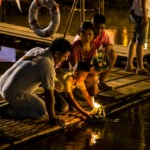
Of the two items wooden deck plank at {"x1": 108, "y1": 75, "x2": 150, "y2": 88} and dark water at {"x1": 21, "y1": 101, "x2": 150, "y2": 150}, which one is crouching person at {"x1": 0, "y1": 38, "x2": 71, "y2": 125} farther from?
wooden deck plank at {"x1": 108, "y1": 75, "x2": 150, "y2": 88}

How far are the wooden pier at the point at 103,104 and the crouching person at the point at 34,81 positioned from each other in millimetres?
155

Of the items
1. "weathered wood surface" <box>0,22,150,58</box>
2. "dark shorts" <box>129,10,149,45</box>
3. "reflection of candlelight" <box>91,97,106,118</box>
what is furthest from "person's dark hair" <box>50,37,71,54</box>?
"weathered wood surface" <box>0,22,150,58</box>

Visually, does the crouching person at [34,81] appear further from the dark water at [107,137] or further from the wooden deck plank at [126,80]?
the wooden deck plank at [126,80]

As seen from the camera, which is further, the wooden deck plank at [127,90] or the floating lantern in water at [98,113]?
the wooden deck plank at [127,90]

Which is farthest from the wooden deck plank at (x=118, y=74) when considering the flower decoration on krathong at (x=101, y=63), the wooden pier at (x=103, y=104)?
the flower decoration on krathong at (x=101, y=63)

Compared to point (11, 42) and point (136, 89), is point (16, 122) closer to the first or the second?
point (136, 89)

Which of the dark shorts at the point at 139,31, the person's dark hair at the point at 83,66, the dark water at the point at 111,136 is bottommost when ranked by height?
the dark water at the point at 111,136

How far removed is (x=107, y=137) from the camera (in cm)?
698

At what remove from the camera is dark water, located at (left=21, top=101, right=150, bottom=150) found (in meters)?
6.55

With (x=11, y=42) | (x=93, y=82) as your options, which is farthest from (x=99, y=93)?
(x=11, y=42)

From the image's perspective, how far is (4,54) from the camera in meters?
13.3

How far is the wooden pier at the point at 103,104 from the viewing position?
6570 millimetres

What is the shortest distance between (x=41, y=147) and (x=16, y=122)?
30.4 inches

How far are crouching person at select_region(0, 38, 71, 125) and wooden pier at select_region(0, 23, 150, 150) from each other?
155 mm
